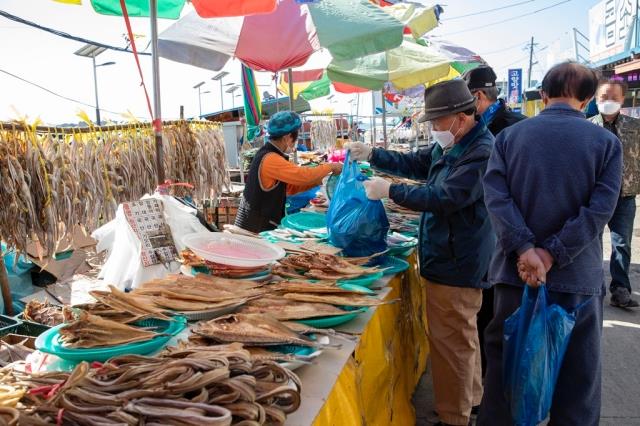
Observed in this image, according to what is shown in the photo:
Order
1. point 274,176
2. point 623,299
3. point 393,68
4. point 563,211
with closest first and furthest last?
point 563,211 < point 274,176 < point 623,299 < point 393,68

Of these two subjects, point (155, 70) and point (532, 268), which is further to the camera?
point (155, 70)

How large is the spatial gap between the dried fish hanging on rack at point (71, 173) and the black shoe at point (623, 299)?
4647 millimetres

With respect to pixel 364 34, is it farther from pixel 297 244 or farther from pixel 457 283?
pixel 457 283

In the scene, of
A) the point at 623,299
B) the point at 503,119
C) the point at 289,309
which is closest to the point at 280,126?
the point at 503,119

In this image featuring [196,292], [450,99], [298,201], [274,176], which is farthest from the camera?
[298,201]

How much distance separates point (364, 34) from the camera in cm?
405

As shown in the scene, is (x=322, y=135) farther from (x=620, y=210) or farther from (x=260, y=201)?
(x=260, y=201)

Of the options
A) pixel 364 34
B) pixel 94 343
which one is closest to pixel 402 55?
pixel 364 34

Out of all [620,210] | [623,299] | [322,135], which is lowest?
[623,299]

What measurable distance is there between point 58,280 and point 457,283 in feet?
15.1

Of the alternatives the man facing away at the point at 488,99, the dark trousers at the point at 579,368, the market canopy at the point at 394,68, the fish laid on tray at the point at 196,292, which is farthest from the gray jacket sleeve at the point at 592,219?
the market canopy at the point at 394,68

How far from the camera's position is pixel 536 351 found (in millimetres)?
2064

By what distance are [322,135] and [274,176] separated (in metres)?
13.0

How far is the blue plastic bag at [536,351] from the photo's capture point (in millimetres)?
2072
